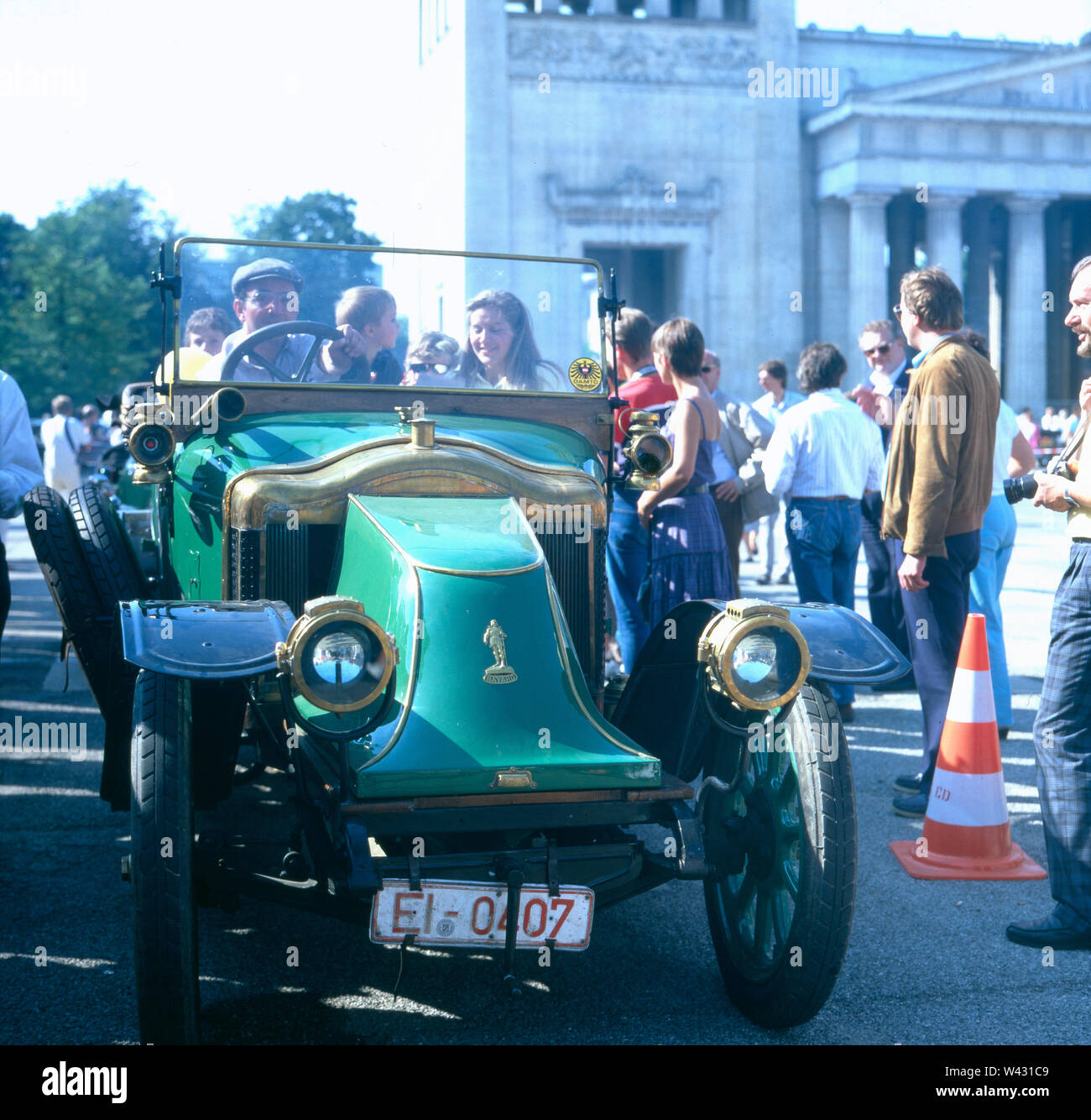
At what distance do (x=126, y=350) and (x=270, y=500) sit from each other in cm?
4830

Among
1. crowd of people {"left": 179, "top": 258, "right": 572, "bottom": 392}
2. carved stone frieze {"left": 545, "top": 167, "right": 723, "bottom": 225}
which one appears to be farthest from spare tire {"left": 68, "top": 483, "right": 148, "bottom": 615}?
carved stone frieze {"left": 545, "top": 167, "right": 723, "bottom": 225}

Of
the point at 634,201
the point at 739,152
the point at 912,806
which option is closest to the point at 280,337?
the point at 912,806

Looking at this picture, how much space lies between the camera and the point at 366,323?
4750mm

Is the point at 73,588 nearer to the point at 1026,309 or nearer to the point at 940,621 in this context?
the point at 940,621

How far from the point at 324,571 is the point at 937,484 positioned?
8.04ft

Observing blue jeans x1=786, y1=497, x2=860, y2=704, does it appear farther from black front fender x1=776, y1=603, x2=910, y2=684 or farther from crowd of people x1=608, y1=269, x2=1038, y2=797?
black front fender x1=776, y1=603, x2=910, y2=684

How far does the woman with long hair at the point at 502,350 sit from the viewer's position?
4.77 m

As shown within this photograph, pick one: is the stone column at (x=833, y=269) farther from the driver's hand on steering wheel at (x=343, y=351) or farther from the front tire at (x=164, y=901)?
the front tire at (x=164, y=901)

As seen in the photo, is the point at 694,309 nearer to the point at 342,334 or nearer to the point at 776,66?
the point at 776,66

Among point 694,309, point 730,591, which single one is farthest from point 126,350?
point 730,591

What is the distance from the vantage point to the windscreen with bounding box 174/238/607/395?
465 centimetres

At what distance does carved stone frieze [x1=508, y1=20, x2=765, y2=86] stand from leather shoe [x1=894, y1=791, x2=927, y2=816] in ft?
95.6

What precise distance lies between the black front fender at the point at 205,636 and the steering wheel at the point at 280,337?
4.66 ft
